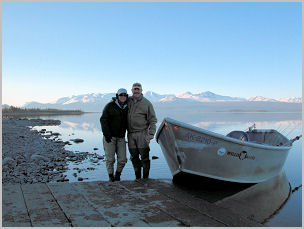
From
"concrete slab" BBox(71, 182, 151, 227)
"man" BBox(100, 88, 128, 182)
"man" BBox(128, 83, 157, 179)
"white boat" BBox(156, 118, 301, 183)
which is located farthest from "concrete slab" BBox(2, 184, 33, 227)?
"white boat" BBox(156, 118, 301, 183)

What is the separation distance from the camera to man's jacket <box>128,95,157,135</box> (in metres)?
6.02

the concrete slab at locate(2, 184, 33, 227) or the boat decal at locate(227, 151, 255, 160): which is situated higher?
the boat decal at locate(227, 151, 255, 160)

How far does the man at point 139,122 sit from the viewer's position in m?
6.02

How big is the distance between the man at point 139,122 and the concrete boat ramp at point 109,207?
75 centimetres

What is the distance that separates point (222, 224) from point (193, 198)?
116 centimetres

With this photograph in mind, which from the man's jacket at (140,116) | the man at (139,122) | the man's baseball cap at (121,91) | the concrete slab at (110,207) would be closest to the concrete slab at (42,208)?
the concrete slab at (110,207)

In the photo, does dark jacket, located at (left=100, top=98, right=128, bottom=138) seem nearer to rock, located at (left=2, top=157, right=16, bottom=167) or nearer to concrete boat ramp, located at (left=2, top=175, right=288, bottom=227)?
concrete boat ramp, located at (left=2, top=175, right=288, bottom=227)

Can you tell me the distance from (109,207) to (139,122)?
6.61ft

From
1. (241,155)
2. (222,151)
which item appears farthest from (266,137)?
(222,151)

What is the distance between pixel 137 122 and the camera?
6023 mm

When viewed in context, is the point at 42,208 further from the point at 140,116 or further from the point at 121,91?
the point at 121,91

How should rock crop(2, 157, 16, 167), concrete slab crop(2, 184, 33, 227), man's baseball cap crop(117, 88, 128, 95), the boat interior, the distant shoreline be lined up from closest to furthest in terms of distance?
1. concrete slab crop(2, 184, 33, 227)
2. man's baseball cap crop(117, 88, 128, 95)
3. rock crop(2, 157, 16, 167)
4. the boat interior
5. the distant shoreline

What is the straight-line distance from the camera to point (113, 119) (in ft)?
19.8

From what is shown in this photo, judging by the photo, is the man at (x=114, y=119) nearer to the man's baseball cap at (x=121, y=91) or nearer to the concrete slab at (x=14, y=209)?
the man's baseball cap at (x=121, y=91)
